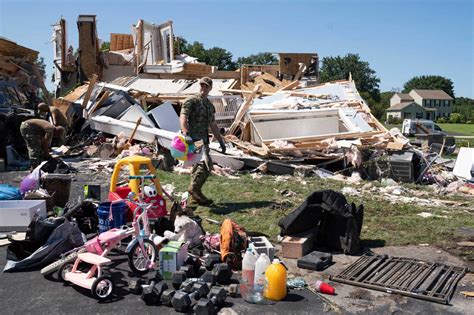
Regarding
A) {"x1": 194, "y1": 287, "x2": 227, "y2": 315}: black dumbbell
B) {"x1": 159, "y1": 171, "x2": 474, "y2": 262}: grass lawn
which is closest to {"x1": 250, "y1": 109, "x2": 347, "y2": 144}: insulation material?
{"x1": 159, "y1": 171, "x2": 474, "y2": 262}: grass lawn

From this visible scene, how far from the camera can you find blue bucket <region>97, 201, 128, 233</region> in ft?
16.9

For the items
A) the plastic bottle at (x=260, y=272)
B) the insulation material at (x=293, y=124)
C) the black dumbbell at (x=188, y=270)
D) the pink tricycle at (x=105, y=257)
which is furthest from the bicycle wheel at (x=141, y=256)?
the insulation material at (x=293, y=124)

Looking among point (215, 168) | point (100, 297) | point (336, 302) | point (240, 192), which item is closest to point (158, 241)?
point (100, 297)

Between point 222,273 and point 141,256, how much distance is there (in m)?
0.84

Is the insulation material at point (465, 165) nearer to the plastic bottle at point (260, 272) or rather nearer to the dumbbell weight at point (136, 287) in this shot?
the plastic bottle at point (260, 272)

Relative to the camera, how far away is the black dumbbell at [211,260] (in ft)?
15.4

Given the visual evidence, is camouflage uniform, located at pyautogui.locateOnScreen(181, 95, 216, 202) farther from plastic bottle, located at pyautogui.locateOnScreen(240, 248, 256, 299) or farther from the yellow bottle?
the yellow bottle

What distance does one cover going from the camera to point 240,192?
848 centimetres

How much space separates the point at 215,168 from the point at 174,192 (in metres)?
2.34

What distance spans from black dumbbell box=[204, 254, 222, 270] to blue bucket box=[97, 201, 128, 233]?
3.60ft

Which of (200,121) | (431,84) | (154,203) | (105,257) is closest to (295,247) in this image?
(154,203)

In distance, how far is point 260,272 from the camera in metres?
4.25

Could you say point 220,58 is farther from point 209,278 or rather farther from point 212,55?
point 209,278

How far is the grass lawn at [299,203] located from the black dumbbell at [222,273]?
152 centimetres
